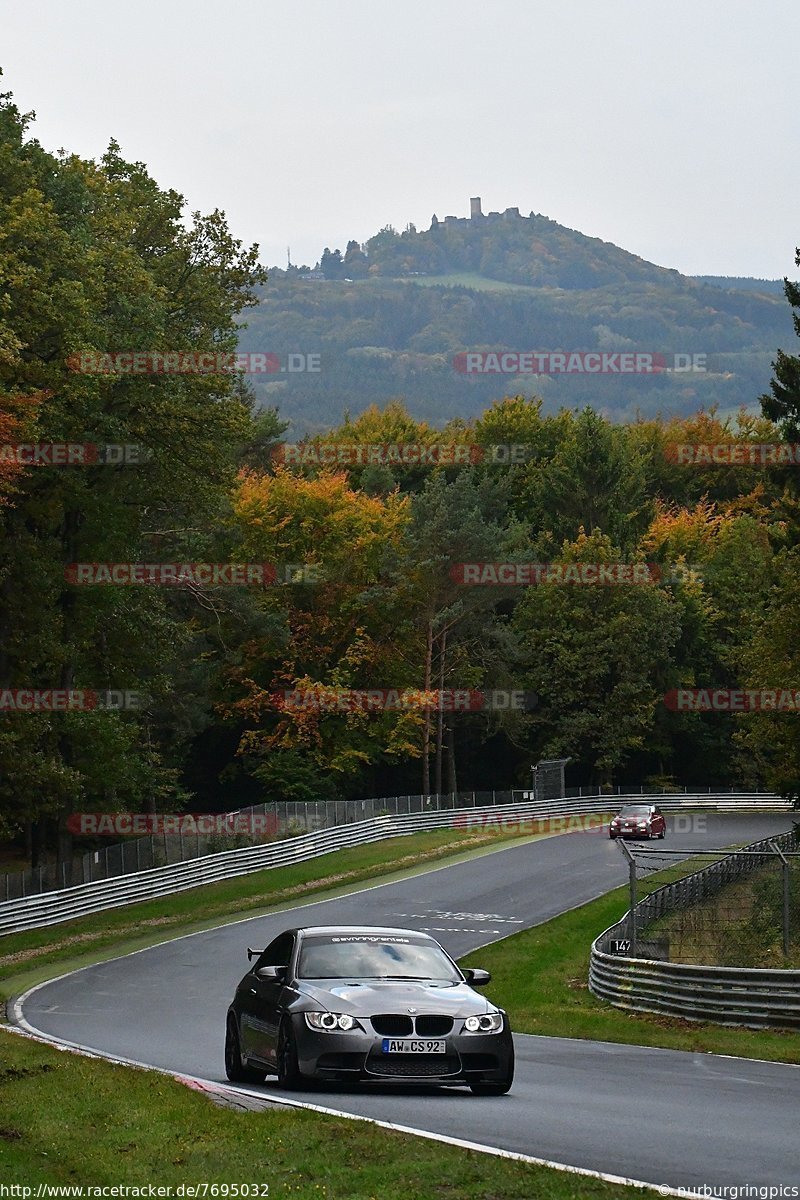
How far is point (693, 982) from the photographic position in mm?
22594

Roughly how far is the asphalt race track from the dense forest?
29.4ft

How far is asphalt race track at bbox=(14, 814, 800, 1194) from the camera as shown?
9750 mm

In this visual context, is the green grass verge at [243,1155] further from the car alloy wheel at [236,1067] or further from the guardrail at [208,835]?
the guardrail at [208,835]

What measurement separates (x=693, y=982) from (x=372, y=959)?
9990mm

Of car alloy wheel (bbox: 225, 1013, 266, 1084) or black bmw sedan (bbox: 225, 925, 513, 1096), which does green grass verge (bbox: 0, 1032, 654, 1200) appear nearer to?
black bmw sedan (bbox: 225, 925, 513, 1096)

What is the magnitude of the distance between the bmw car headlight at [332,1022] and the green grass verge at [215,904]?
17.2 m

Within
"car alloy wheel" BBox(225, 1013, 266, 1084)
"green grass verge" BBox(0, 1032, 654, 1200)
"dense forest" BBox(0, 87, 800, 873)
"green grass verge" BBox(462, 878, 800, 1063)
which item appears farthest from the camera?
"dense forest" BBox(0, 87, 800, 873)

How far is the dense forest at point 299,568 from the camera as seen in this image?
39.8 meters

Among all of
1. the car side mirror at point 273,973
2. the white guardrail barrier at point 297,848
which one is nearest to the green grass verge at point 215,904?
the white guardrail barrier at point 297,848

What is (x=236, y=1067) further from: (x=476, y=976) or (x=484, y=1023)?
(x=484, y=1023)

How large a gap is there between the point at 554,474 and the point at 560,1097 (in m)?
84.4

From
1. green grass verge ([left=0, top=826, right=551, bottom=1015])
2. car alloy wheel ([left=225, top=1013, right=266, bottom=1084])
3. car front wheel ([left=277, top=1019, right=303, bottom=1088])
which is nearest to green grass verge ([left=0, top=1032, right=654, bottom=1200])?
car front wheel ([left=277, top=1019, right=303, bottom=1088])

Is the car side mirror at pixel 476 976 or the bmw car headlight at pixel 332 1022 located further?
the car side mirror at pixel 476 976

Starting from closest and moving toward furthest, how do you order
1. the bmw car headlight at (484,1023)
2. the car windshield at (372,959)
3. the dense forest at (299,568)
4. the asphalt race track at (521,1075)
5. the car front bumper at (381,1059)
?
the asphalt race track at (521,1075) → the car front bumper at (381,1059) → the bmw car headlight at (484,1023) → the car windshield at (372,959) → the dense forest at (299,568)
